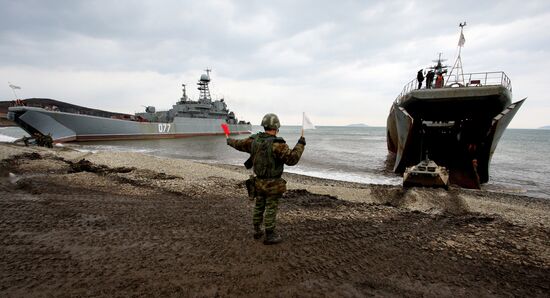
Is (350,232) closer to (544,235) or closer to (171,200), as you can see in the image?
(544,235)

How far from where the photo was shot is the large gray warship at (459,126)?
1138 centimetres

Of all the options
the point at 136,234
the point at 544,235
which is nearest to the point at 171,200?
the point at 136,234

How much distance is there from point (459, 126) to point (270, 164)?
45.8ft

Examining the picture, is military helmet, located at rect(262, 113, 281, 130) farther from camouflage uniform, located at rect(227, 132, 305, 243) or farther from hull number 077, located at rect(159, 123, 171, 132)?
hull number 077, located at rect(159, 123, 171, 132)

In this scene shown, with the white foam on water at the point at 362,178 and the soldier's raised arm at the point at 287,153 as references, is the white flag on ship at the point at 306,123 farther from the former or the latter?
the white foam on water at the point at 362,178

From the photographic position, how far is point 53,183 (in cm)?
703

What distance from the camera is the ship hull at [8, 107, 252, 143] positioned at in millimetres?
27152

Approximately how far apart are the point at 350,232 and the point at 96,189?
6.75m

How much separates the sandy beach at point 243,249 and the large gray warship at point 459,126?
6.41m

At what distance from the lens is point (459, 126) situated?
13.4 meters

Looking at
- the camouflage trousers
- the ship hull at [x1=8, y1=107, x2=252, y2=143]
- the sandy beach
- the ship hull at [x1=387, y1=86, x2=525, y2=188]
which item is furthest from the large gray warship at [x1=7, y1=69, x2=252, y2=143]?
the ship hull at [x1=387, y1=86, x2=525, y2=188]

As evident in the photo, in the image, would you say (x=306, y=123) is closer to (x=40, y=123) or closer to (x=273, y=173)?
(x=273, y=173)

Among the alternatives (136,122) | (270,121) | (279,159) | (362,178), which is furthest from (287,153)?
(136,122)

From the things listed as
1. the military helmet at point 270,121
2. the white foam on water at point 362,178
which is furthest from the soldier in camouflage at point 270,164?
the white foam on water at point 362,178
